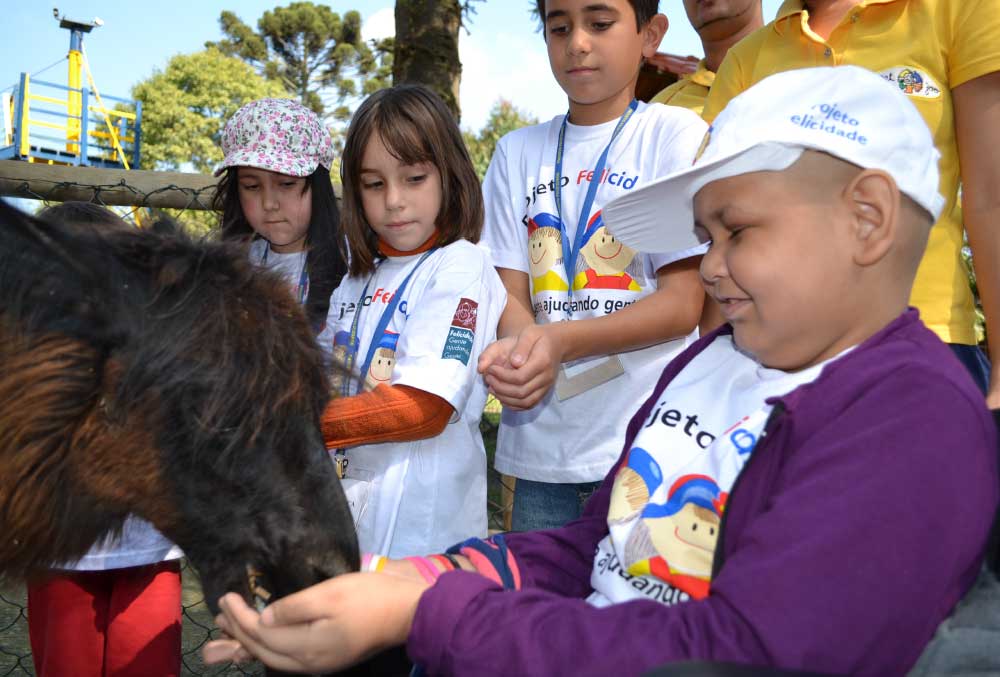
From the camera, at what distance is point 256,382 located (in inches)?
70.7

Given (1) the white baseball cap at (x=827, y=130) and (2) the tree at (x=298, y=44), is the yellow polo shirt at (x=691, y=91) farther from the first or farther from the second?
(2) the tree at (x=298, y=44)

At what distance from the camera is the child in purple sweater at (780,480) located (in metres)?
1.15

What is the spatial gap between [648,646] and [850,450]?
0.41m

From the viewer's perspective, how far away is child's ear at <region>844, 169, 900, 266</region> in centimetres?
139

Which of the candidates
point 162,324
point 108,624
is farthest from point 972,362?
point 108,624

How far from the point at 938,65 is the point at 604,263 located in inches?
44.1

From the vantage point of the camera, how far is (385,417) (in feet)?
8.20

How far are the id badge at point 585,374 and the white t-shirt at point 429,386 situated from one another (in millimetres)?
290

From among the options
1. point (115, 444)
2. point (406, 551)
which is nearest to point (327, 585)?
point (115, 444)

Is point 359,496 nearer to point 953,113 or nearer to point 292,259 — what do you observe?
point 292,259

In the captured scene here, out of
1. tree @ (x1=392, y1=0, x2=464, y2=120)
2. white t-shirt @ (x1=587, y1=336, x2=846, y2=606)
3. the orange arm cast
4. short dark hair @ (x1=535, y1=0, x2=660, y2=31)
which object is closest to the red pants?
the orange arm cast

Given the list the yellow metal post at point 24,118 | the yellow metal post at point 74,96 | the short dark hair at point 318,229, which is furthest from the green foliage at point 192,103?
the short dark hair at point 318,229

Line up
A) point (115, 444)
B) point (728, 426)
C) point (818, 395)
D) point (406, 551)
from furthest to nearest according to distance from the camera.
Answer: point (406, 551) → point (115, 444) → point (728, 426) → point (818, 395)

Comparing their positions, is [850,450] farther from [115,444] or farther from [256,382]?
[115,444]
